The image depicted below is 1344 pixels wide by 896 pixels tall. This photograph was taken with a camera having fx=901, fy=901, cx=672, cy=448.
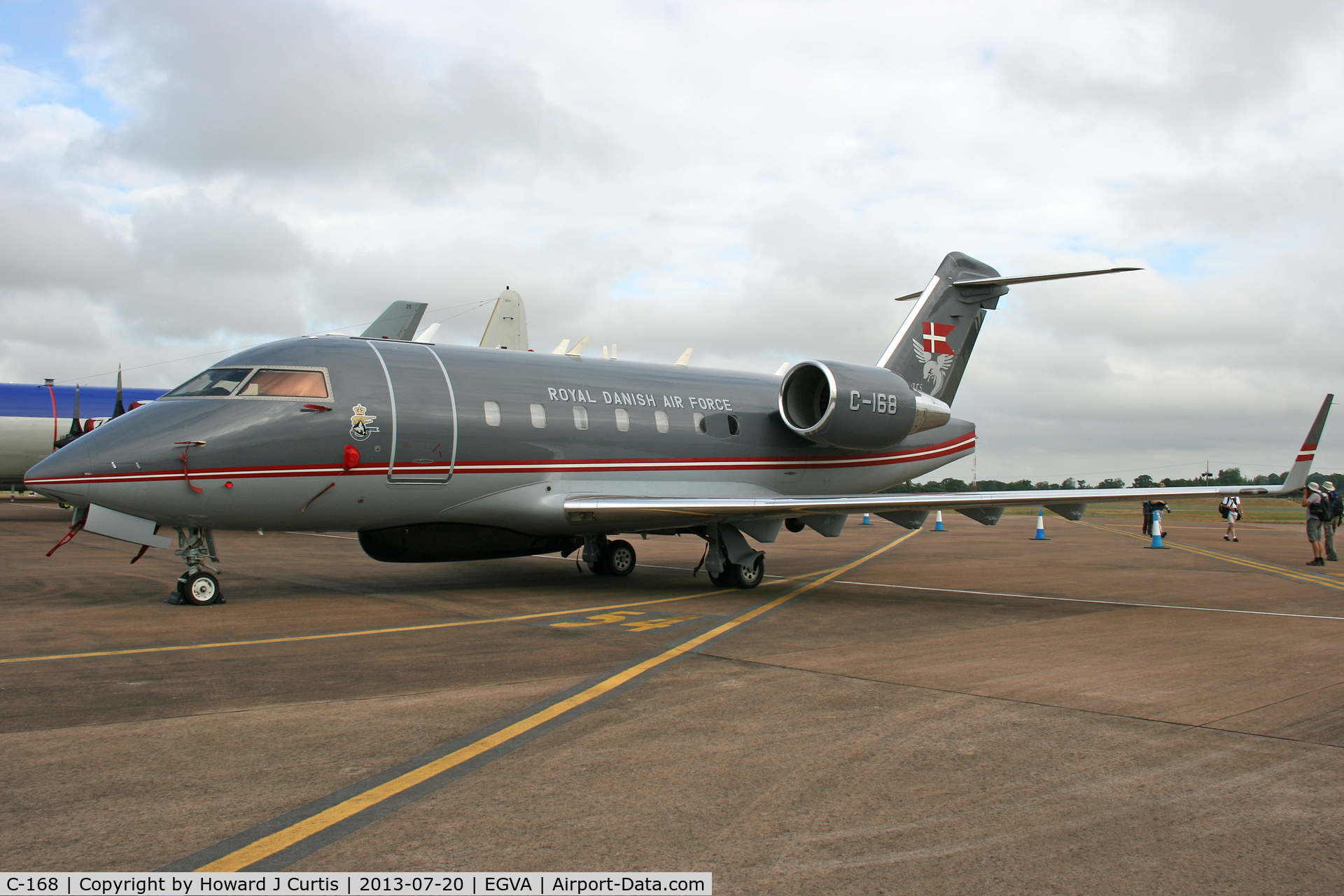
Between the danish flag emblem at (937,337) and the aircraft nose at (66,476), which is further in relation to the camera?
the danish flag emblem at (937,337)

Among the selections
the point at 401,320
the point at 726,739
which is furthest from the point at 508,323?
the point at 726,739

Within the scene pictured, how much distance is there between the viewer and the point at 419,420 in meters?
11.9

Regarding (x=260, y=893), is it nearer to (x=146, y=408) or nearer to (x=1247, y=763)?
(x=1247, y=763)

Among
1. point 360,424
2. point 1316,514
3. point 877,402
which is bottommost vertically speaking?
point 1316,514

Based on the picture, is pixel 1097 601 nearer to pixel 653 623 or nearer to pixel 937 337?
pixel 653 623

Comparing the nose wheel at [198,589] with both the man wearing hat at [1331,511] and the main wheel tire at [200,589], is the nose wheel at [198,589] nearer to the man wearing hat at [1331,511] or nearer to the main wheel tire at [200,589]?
the main wheel tire at [200,589]

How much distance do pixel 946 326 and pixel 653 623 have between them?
11322 millimetres

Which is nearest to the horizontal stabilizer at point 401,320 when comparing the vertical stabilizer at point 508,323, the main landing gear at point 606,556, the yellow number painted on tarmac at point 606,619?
the vertical stabilizer at point 508,323

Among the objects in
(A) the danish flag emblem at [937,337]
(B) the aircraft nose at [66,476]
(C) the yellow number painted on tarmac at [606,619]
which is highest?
(A) the danish flag emblem at [937,337]

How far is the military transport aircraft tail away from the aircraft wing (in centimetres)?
568

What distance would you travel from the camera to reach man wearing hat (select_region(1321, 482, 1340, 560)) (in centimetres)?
2045

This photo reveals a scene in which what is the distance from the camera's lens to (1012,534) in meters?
34.4

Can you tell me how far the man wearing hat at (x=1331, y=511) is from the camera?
2045 cm

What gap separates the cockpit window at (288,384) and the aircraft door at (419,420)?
89 centimetres
